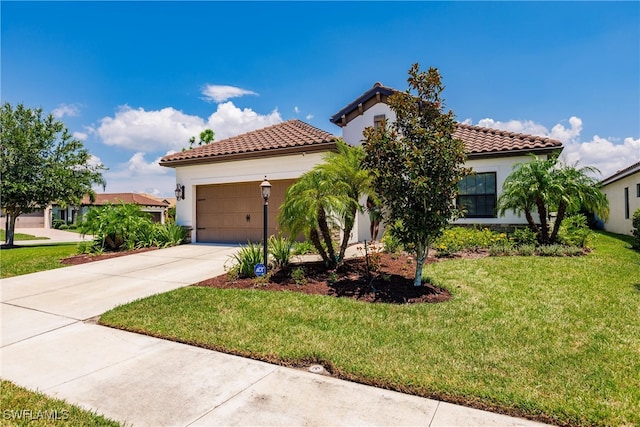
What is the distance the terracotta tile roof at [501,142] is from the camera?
1157 cm

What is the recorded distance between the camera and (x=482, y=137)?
44.5 ft

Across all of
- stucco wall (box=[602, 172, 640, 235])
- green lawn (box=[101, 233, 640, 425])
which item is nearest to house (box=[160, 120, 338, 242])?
green lawn (box=[101, 233, 640, 425])

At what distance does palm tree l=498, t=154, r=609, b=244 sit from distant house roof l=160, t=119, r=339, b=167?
18.7 ft

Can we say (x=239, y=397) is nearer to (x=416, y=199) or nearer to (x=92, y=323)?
(x=92, y=323)

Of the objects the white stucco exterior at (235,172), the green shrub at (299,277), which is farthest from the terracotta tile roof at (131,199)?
the green shrub at (299,277)

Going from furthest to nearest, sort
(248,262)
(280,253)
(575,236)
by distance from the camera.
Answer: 1. (575,236)
2. (280,253)
3. (248,262)

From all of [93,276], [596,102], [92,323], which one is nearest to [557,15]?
[596,102]

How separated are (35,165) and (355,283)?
62.6 feet

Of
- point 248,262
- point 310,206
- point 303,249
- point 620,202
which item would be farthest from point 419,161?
point 620,202

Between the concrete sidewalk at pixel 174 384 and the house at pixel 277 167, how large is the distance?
25.5 ft

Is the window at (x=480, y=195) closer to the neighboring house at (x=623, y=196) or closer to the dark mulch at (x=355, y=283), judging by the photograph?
the dark mulch at (x=355, y=283)

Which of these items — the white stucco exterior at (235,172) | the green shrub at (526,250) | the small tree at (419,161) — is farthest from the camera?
the white stucco exterior at (235,172)

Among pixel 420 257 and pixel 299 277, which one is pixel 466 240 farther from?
pixel 299 277

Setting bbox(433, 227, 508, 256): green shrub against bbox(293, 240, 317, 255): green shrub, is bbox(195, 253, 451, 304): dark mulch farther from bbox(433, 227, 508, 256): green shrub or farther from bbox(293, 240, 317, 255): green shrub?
bbox(433, 227, 508, 256): green shrub
